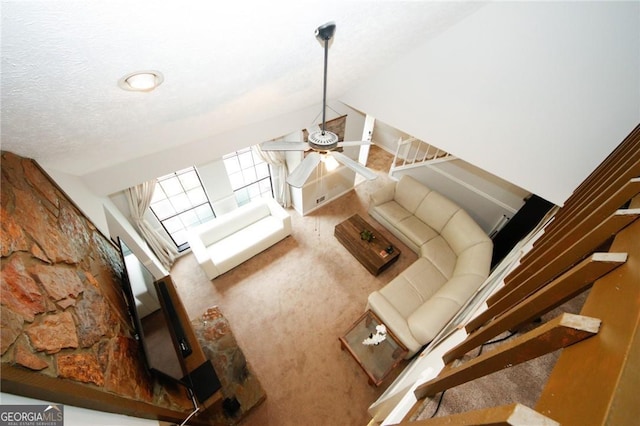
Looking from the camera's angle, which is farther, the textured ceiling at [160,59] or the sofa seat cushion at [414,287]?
the sofa seat cushion at [414,287]

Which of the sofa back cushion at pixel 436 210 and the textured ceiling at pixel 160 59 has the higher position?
the textured ceiling at pixel 160 59

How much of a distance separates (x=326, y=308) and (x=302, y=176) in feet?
8.52

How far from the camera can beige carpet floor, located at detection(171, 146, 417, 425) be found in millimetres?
2836

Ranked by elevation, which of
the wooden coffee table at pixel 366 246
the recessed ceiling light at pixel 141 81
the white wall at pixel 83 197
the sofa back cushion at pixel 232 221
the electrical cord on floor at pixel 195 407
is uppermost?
the sofa back cushion at pixel 232 221

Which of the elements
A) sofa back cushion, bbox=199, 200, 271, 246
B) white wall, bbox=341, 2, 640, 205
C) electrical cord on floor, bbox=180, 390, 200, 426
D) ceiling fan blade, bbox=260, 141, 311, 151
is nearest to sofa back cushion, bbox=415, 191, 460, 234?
white wall, bbox=341, 2, 640, 205

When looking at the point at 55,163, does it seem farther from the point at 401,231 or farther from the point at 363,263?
the point at 401,231

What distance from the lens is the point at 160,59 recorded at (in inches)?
42.3

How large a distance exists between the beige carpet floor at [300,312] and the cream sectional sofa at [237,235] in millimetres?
220

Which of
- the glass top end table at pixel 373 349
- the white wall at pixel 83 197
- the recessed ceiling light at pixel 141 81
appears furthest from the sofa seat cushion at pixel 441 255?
the white wall at pixel 83 197

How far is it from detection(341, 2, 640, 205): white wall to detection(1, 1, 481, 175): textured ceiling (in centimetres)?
34

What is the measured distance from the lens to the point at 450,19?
2.01 m

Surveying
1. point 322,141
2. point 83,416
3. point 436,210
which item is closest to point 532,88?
point 322,141

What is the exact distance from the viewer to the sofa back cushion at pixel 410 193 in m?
4.54

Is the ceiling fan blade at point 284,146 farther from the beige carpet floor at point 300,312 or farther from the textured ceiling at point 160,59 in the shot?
the beige carpet floor at point 300,312
